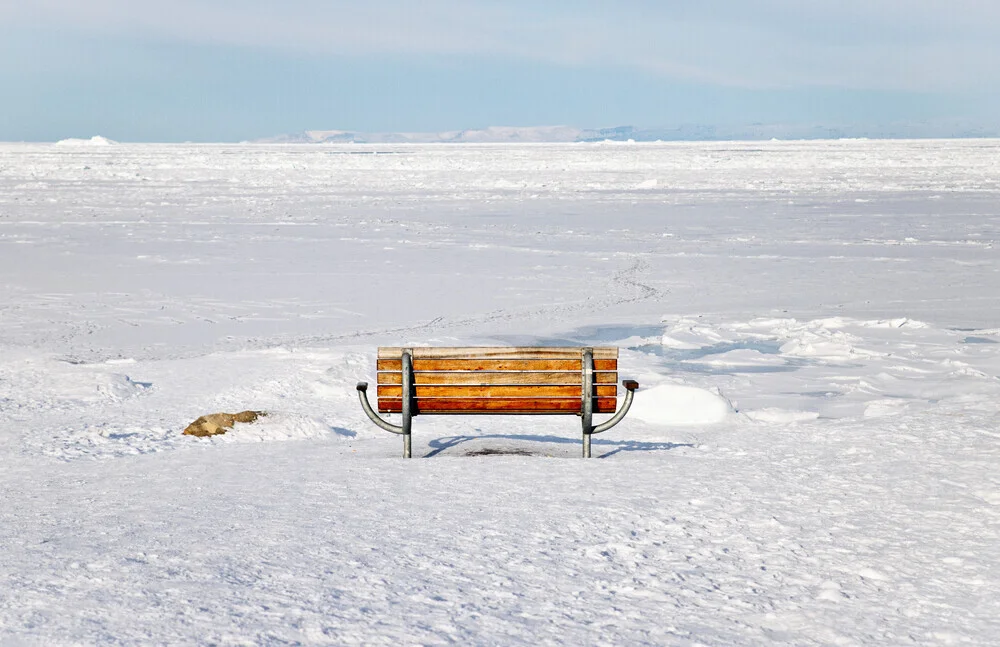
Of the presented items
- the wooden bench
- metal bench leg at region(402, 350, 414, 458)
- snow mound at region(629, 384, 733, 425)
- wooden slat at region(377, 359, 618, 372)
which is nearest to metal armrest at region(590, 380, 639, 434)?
the wooden bench

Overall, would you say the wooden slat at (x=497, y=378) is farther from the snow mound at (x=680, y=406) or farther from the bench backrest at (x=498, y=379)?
the snow mound at (x=680, y=406)

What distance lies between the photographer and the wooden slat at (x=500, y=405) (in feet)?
17.9

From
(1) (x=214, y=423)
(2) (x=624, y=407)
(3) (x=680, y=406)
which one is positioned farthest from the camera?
(3) (x=680, y=406)

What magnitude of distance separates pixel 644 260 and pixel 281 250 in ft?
21.8

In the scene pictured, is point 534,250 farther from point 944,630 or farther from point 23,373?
point 944,630

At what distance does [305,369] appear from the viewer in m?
8.27

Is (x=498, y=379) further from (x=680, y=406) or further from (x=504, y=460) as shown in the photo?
(x=680, y=406)

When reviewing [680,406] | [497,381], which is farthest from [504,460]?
[680,406]

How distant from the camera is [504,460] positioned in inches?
214

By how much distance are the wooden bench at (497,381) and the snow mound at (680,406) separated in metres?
1.62

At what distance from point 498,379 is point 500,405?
5.9 inches

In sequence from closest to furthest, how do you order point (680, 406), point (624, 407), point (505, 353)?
point (505, 353), point (624, 407), point (680, 406)

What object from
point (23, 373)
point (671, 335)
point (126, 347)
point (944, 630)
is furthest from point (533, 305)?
point (944, 630)

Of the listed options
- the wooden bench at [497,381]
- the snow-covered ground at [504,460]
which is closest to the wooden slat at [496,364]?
the wooden bench at [497,381]
